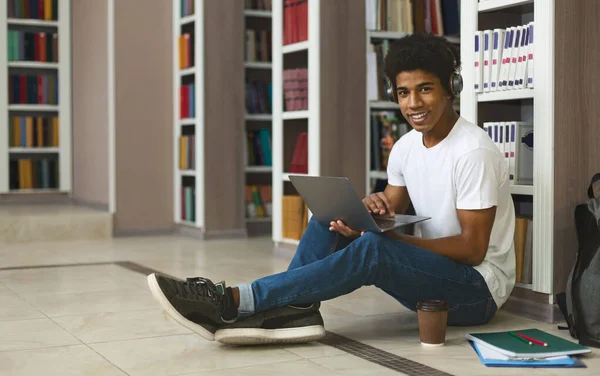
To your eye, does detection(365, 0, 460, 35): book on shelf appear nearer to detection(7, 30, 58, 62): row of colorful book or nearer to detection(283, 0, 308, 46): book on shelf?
detection(283, 0, 308, 46): book on shelf

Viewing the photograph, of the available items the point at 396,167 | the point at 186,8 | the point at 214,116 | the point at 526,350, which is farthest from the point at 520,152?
the point at 186,8

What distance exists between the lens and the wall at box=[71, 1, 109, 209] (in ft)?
22.1

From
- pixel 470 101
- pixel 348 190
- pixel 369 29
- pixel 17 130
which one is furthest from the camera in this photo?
pixel 17 130

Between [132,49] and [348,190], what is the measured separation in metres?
4.16

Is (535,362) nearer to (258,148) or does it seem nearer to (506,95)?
(506,95)

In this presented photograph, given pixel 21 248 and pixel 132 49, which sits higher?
pixel 132 49

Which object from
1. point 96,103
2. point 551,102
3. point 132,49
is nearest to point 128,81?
point 132,49

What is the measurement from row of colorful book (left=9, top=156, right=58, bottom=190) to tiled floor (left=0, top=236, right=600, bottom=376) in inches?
110

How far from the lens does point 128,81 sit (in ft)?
20.9

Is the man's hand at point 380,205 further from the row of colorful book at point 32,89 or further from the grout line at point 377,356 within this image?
the row of colorful book at point 32,89

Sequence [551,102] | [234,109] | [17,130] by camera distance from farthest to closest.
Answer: [17,130] → [234,109] → [551,102]

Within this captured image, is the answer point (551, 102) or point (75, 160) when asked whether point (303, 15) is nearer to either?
point (551, 102)

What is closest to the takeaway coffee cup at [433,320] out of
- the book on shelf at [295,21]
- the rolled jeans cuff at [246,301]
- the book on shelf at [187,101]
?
the rolled jeans cuff at [246,301]

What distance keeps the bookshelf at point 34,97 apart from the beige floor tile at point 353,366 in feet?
18.0
